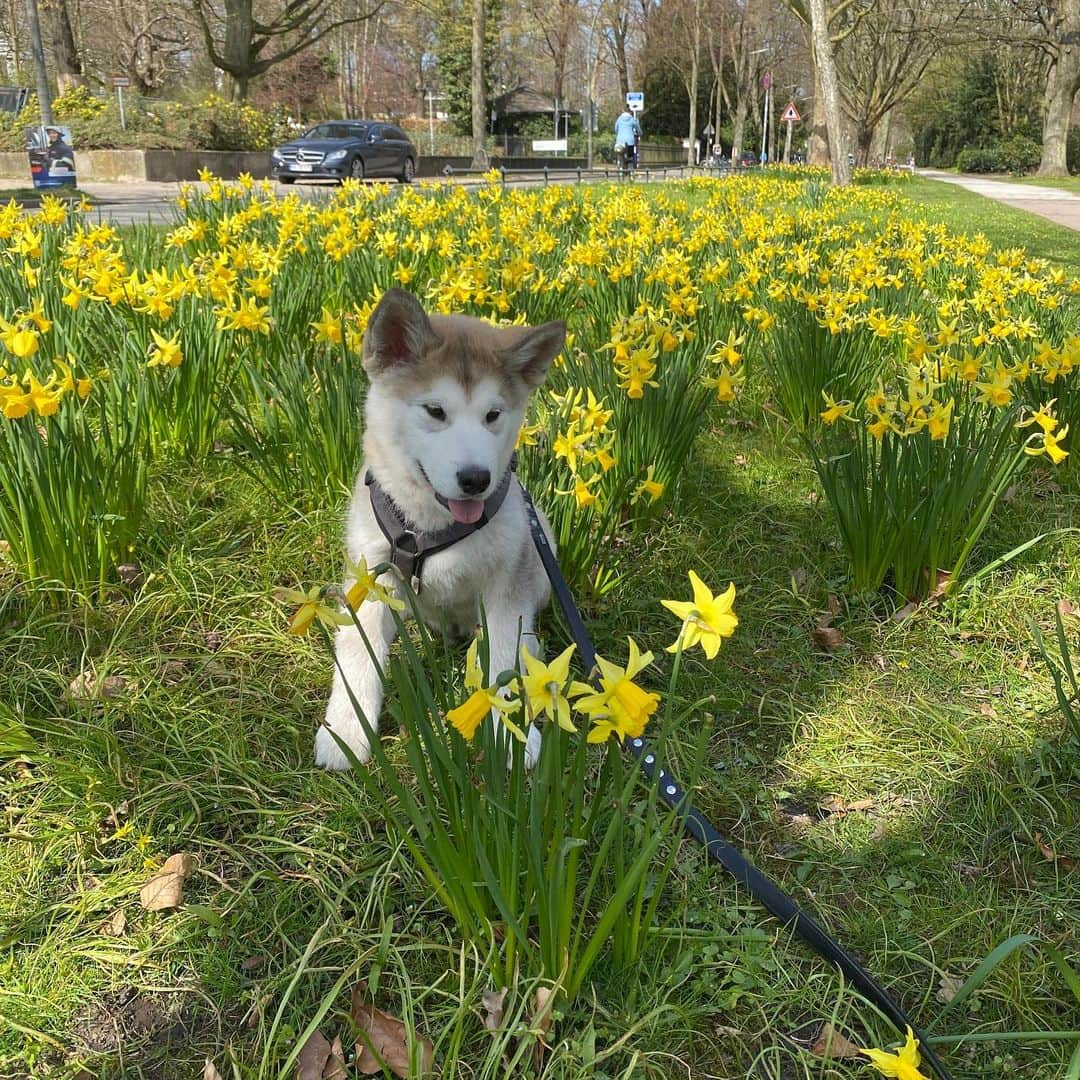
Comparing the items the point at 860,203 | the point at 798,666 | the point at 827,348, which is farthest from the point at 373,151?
the point at 798,666

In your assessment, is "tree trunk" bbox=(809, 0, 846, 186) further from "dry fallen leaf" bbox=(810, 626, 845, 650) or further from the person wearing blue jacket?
"dry fallen leaf" bbox=(810, 626, 845, 650)

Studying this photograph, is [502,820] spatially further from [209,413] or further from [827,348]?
[827,348]

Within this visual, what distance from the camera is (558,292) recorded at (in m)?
4.79

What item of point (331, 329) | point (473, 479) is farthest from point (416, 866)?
point (331, 329)

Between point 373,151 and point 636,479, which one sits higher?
point 373,151

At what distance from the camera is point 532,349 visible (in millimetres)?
2168

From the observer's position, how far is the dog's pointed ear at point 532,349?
213cm

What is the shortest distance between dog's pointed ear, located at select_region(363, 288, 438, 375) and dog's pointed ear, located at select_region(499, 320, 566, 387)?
20 cm

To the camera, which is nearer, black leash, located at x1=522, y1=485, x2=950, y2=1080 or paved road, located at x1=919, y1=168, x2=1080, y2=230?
black leash, located at x1=522, y1=485, x2=950, y2=1080

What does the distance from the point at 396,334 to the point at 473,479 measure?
49 cm

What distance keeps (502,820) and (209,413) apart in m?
2.34

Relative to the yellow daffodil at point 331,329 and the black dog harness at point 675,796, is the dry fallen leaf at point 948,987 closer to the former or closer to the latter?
the black dog harness at point 675,796

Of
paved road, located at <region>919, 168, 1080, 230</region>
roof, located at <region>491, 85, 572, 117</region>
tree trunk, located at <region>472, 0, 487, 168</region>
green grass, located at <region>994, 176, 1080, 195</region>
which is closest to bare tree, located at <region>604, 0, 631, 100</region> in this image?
roof, located at <region>491, 85, 572, 117</region>

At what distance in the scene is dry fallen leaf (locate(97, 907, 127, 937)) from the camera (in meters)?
1.70
